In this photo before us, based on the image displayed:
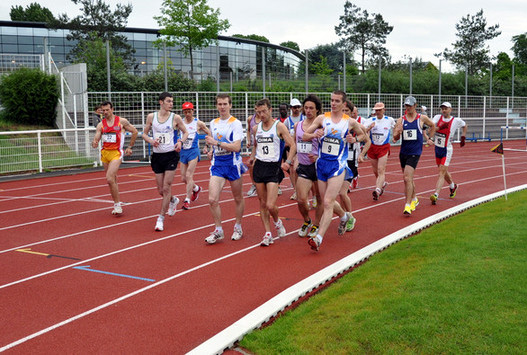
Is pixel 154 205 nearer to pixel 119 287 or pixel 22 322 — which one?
pixel 119 287

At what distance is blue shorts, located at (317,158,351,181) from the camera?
25.1 feet

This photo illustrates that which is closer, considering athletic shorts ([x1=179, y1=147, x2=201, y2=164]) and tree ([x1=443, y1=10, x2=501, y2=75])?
athletic shorts ([x1=179, y1=147, x2=201, y2=164])

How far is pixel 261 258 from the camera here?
7.39 meters

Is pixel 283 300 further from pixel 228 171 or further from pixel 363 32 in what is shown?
pixel 363 32

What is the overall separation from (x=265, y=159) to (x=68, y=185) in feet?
29.8

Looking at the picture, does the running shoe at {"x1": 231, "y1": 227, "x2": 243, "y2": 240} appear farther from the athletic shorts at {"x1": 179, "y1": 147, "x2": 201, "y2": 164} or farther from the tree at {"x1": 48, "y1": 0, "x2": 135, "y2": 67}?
the tree at {"x1": 48, "y1": 0, "x2": 135, "y2": 67}

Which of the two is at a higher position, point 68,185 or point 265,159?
point 265,159

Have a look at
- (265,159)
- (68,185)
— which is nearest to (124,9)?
(68,185)

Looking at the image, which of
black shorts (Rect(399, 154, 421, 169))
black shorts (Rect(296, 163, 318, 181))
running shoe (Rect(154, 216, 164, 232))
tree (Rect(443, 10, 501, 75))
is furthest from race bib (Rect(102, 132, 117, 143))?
tree (Rect(443, 10, 501, 75))

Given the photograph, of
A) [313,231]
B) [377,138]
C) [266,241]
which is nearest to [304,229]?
[313,231]

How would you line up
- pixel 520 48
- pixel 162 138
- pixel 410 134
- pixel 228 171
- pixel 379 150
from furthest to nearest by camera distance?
pixel 520 48, pixel 379 150, pixel 410 134, pixel 162 138, pixel 228 171

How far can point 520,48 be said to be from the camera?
71938mm

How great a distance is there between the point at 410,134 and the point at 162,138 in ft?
15.2

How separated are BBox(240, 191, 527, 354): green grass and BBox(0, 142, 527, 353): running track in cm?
72
